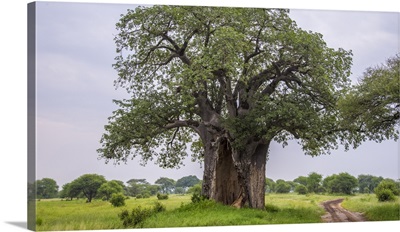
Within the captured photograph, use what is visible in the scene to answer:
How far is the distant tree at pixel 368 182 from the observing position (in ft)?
56.6

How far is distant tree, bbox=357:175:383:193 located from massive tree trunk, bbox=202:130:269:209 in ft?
7.63

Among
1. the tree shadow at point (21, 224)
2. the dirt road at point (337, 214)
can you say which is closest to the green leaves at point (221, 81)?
the dirt road at point (337, 214)

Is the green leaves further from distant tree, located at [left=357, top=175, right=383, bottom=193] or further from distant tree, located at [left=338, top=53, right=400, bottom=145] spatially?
distant tree, located at [left=357, top=175, right=383, bottom=193]

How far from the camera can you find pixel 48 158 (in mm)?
14672

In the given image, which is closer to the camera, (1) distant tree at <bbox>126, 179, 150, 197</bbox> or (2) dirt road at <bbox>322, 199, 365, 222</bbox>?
(1) distant tree at <bbox>126, 179, 150, 197</bbox>

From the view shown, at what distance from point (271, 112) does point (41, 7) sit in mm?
5579

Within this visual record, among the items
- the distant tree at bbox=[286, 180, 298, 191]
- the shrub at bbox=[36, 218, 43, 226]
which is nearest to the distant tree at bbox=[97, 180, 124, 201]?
the shrub at bbox=[36, 218, 43, 226]

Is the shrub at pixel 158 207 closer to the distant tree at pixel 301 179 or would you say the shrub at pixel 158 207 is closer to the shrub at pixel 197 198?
the shrub at pixel 197 198

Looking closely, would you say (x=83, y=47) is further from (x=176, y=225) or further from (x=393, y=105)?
(x=393, y=105)

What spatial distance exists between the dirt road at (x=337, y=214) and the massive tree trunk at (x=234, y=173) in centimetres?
157

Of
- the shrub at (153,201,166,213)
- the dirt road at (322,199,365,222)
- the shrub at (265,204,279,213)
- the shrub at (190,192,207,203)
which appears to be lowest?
the dirt road at (322,199,365,222)

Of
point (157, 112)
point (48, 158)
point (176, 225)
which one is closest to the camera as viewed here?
point (48, 158)

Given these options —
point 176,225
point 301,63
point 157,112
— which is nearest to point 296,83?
point 301,63

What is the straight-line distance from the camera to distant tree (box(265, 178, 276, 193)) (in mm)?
17312
